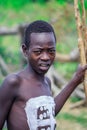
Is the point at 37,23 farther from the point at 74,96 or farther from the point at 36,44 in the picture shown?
the point at 74,96

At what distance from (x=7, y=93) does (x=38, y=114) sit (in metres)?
0.21

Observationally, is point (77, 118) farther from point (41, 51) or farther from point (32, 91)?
point (41, 51)

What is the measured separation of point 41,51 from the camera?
2.30 metres

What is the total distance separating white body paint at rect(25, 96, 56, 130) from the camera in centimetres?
237

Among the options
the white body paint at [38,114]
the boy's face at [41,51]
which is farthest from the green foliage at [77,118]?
the boy's face at [41,51]

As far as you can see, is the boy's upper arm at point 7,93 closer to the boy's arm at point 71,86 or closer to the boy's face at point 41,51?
the boy's face at point 41,51

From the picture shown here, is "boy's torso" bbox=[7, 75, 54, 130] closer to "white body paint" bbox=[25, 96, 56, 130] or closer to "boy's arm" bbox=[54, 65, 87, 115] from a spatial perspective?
"white body paint" bbox=[25, 96, 56, 130]

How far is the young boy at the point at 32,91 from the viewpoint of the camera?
91.4 inches

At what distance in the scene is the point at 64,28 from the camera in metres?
10.1

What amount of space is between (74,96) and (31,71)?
559 centimetres

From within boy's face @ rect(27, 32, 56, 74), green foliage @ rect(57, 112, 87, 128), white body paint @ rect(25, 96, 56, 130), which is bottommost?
green foliage @ rect(57, 112, 87, 128)

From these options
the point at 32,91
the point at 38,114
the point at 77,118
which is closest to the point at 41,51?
the point at 32,91

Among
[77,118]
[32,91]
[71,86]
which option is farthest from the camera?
[77,118]

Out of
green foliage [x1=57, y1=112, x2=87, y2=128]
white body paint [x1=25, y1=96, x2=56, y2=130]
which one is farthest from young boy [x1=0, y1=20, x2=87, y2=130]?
green foliage [x1=57, y1=112, x2=87, y2=128]
